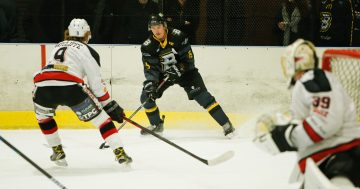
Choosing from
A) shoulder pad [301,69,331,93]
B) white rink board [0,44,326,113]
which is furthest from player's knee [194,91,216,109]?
shoulder pad [301,69,331,93]

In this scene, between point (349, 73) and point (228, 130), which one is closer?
point (349, 73)

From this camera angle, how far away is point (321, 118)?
2117mm

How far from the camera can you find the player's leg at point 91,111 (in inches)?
150

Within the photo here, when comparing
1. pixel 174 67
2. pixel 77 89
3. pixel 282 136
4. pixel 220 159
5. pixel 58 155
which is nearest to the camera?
pixel 282 136

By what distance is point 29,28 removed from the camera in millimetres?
6230

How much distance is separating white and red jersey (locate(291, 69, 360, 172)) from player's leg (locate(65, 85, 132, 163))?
6.12 ft

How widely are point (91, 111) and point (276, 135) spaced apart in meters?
1.88

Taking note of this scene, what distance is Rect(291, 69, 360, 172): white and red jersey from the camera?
212cm

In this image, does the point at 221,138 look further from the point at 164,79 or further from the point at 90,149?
the point at 90,149

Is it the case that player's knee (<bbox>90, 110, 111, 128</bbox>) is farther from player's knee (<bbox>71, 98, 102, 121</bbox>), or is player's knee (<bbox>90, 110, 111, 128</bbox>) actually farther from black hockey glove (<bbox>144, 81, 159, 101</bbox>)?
black hockey glove (<bbox>144, 81, 159, 101</bbox>)

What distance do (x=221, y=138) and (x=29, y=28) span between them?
2556 mm

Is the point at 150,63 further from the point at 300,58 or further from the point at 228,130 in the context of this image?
the point at 300,58

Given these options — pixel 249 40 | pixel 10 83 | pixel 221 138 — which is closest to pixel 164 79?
pixel 221 138

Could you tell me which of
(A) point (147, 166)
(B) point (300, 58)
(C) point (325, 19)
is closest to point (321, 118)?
(B) point (300, 58)
